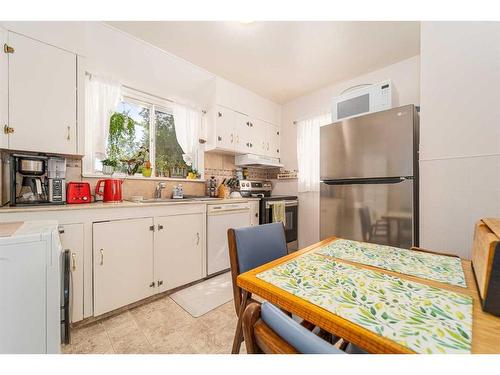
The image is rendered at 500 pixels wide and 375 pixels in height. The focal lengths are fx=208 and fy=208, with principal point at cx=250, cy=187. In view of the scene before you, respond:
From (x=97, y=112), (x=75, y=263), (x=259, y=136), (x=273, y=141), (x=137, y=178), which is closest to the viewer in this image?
(x=75, y=263)

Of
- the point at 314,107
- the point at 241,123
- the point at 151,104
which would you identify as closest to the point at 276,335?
the point at 151,104

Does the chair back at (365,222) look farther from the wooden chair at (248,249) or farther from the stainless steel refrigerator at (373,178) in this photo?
the wooden chair at (248,249)

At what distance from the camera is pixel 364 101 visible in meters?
2.28

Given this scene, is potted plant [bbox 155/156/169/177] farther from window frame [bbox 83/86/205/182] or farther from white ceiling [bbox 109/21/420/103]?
white ceiling [bbox 109/21/420/103]

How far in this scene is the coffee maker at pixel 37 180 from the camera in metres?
1.46

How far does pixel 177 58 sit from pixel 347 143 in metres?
2.16

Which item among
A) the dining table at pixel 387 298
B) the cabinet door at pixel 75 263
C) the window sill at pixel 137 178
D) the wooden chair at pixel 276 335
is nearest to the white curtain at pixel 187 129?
the window sill at pixel 137 178

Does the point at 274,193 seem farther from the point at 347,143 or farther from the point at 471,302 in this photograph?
the point at 471,302

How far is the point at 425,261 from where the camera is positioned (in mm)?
927

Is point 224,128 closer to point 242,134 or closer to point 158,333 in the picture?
Answer: point 242,134

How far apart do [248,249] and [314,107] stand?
9.53 ft
